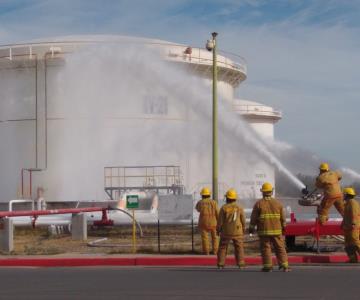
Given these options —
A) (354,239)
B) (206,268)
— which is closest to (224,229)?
(206,268)

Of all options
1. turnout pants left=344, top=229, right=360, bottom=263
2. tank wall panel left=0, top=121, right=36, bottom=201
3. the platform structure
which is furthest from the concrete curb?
tank wall panel left=0, top=121, right=36, bottom=201

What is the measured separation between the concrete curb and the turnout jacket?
1594 millimetres

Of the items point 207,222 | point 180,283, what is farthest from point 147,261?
point 180,283

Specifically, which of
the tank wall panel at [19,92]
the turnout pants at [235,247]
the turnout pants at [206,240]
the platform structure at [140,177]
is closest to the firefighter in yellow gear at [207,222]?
the turnout pants at [206,240]

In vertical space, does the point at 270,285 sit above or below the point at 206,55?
below

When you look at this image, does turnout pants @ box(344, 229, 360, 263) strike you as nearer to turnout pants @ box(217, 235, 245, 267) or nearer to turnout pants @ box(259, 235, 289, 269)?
turnout pants @ box(259, 235, 289, 269)

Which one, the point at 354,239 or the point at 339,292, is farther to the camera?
the point at 354,239

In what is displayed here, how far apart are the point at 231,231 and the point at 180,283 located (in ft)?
7.70

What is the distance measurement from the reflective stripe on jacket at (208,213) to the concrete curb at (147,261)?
1167 millimetres

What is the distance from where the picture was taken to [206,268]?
13.8 metres

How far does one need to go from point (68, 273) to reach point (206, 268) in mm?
2625

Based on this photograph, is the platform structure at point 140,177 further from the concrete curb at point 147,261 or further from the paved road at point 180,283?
the paved road at point 180,283

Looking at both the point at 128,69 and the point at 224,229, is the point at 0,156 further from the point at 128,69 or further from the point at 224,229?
the point at 224,229

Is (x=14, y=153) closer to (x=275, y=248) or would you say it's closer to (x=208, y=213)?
(x=208, y=213)
